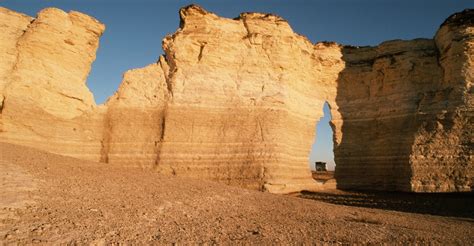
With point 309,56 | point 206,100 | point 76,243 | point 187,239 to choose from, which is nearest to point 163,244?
point 187,239

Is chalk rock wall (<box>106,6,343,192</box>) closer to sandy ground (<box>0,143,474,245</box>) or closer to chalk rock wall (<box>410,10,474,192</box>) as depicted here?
sandy ground (<box>0,143,474,245</box>)

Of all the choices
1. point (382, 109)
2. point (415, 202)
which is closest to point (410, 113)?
point (382, 109)

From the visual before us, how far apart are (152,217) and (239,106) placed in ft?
32.6

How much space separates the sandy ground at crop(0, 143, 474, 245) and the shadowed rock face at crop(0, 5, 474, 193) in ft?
15.6

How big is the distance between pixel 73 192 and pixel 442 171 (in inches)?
591

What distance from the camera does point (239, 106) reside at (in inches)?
600

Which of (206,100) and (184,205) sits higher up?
(206,100)

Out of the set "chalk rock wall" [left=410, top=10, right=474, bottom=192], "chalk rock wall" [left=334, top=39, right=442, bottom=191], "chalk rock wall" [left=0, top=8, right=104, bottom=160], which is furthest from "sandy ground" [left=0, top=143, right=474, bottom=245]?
"chalk rock wall" [left=334, top=39, right=442, bottom=191]

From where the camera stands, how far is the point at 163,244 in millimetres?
4391

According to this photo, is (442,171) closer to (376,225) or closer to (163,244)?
(376,225)

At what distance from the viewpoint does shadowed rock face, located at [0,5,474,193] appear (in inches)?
539

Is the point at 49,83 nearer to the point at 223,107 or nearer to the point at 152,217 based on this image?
the point at 223,107

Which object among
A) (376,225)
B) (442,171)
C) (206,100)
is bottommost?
(376,225)

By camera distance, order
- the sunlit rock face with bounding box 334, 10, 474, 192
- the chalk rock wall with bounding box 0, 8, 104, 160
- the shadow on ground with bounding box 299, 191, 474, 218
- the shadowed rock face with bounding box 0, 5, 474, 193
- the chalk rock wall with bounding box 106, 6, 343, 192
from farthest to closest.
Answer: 1. the sunlit rock face with bounding box 334, 10, 474, 192
2. the chalk rock wall with bounding box 106, 6, 343, 192
3. the shadowed rock face with bounding box 0, 5, 474, 193
4. the chalk rock wall with bounding box 0, 8, 104, 160
5. the shadow on ground with bounding box 299, 191, 474, 218
